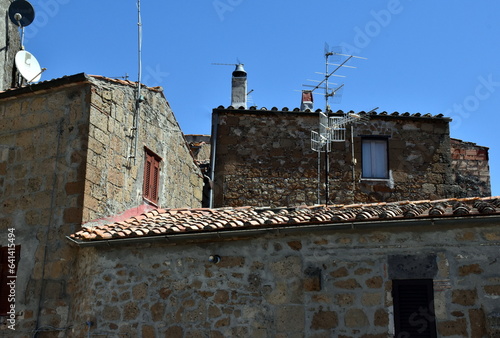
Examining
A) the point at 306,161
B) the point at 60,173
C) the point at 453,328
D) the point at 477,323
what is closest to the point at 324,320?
the point at 453,328

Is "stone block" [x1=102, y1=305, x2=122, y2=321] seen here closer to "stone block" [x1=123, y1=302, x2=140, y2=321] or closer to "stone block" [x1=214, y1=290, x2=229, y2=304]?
"stone block" [x1=123, y1=302, x2=140, y2=321]

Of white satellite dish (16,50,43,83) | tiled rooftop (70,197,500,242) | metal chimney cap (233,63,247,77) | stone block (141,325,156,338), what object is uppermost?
metal chimney cap (233,63,247,77)

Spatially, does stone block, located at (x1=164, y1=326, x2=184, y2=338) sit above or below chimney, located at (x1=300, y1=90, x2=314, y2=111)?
below

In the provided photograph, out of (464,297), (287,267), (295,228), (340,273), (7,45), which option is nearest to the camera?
(464,297)

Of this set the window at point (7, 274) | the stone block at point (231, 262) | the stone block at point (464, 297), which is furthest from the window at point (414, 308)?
the window at point (7, 274)

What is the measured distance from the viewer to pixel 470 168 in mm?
18547

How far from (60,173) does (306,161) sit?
21.7 feet

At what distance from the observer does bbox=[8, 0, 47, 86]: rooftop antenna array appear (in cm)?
1424

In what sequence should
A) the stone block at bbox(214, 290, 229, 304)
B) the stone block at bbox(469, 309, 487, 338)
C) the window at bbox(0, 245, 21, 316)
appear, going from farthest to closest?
the window at bbox(0, 245, 21, 316) → the stone block at bbox(214, 290, 229, 304) → the stone block at bbox(469, 309, 487, 338)

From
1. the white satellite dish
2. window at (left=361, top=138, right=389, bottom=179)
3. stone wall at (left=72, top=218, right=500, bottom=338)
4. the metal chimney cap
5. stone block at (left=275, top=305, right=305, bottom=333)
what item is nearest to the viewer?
stone wall at (left=72, top=218, right=500, bottom=338)

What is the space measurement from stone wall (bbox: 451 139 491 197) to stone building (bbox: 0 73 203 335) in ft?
27.0

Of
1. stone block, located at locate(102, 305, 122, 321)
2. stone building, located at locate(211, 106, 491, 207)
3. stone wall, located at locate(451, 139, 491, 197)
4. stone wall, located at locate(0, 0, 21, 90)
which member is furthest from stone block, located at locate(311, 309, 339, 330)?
stone wall, located at locate(451, 139, 491, 197)

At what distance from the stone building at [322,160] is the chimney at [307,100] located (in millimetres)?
601

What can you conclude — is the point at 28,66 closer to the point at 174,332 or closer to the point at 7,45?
the point at 7,45
